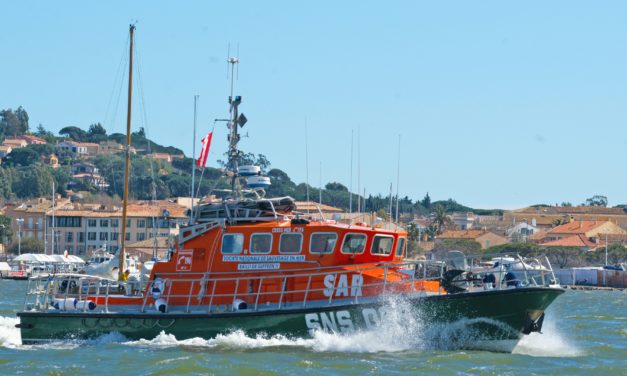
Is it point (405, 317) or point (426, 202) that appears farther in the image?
point (426, 202)

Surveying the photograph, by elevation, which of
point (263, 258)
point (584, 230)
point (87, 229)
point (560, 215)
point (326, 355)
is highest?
point (560, 215)

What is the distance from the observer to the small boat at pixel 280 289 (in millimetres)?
23062

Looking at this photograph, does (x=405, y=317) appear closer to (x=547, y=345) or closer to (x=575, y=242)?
(x=547, y=345)

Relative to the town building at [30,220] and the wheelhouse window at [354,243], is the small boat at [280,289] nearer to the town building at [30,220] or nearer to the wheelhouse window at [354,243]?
the wheelhouse window at [354,243]

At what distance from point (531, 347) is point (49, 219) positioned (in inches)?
3461

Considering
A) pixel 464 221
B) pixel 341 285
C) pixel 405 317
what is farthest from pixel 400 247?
pixel 464 221

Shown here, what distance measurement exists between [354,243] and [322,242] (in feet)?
2.18

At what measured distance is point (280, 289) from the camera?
24297 millimetres

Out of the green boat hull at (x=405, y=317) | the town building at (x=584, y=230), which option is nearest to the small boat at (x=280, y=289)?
the green boat hull at (x=405, y=317)

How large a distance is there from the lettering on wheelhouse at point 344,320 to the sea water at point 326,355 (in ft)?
0.42

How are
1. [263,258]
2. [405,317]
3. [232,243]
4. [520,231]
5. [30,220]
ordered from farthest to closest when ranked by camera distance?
[520,231] < [30,220] < [232,243] < [263,258] < [405,317]

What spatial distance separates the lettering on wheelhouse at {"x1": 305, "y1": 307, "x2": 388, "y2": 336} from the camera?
23219 millimetres

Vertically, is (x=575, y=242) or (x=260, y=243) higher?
(x=260, y=243)

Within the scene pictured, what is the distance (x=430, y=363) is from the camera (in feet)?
72.3
